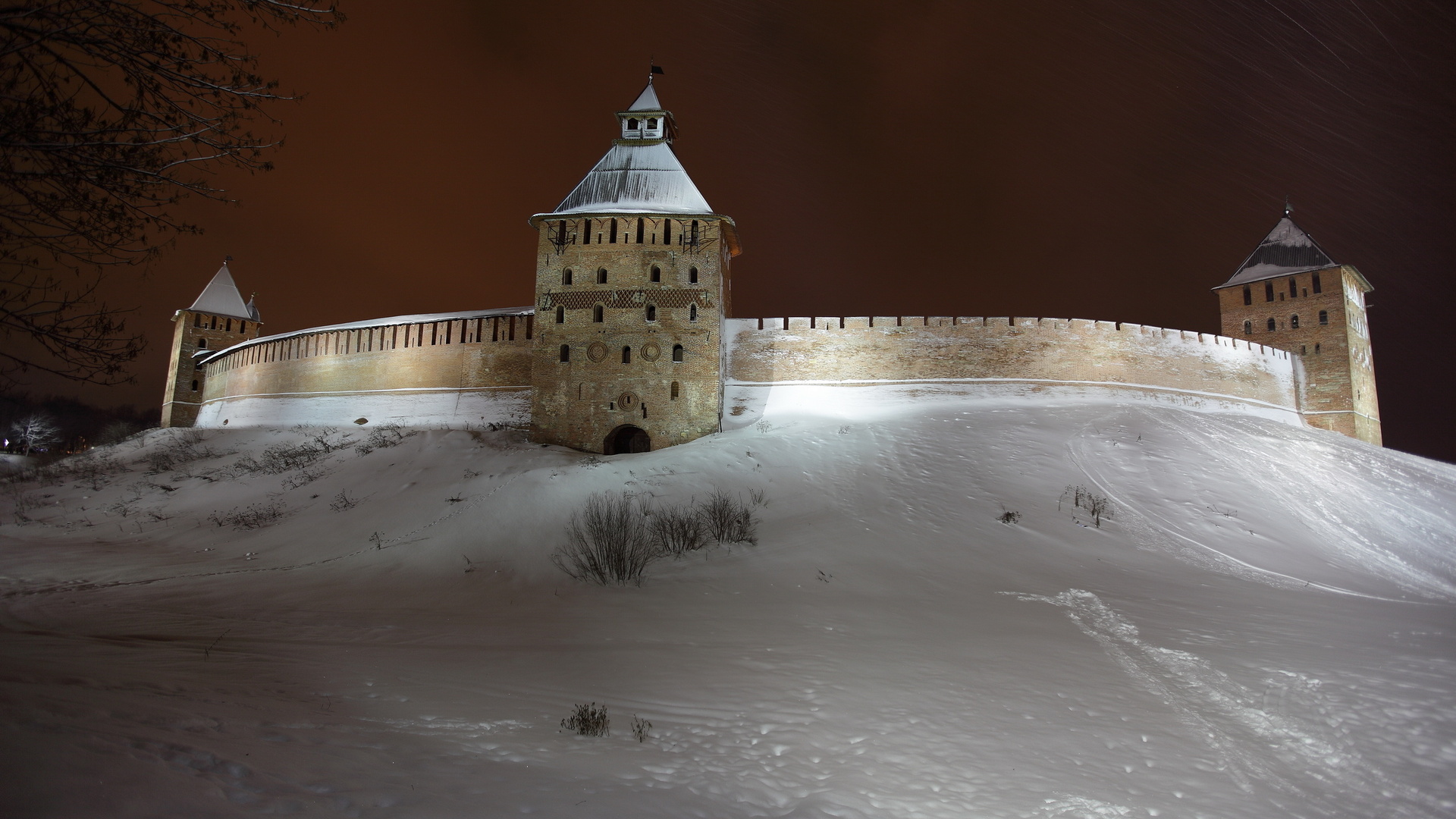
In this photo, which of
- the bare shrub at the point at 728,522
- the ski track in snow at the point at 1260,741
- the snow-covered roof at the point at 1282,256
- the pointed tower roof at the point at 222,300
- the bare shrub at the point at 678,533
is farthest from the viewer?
the pointed tower roof at the point at 222,300

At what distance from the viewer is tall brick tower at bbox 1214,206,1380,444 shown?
24.8 m

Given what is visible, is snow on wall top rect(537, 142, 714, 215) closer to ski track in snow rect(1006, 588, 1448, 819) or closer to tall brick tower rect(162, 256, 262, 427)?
ski track in snow rect(1006, 588, 1448, 819)

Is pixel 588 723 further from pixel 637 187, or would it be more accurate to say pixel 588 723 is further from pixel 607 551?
pixel 637 187

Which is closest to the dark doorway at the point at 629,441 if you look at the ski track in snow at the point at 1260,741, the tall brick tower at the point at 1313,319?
the ski track in snow at the point at 1260,741

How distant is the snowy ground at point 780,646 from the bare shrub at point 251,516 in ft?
0.61

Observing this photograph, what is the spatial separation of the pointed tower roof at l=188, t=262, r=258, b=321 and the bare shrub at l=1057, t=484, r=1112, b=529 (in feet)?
111

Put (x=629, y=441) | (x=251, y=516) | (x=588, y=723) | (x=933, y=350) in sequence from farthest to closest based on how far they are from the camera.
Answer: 1. (x=933, y=350)
2. (x=629, y=441)
3. (x=251, y=516)
4. (x=588, y=723)

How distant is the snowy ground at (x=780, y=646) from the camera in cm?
360

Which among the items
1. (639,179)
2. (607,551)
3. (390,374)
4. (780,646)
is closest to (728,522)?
(607,551)

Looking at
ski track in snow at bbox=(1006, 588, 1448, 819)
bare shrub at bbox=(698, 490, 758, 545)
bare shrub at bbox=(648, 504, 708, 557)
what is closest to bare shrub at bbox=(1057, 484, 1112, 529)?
bare shrub at bbox=(698, 490, 758, 545)

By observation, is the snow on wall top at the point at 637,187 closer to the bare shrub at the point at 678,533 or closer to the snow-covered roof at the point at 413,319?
the snow-covered roof at the point at 413,319

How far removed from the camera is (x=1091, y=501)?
12586mm

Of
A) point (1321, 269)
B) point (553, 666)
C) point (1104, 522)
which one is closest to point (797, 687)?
point (553, 666)

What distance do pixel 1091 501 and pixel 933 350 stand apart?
9453 millimetres
